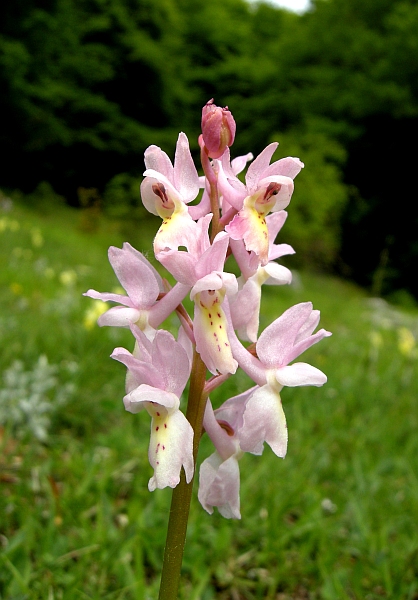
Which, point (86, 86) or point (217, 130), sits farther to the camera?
point (86, 86)

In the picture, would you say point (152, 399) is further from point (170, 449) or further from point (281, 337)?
point (281, 337)

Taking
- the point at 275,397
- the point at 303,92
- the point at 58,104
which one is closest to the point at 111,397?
the point at 275,397

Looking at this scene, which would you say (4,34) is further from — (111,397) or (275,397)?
(275,397)

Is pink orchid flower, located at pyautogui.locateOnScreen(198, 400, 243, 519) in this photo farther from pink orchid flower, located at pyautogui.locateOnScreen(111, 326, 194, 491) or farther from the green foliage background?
the green foliage background

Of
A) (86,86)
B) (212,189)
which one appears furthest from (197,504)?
(86,86)

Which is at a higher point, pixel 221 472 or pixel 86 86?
pixel 86 86

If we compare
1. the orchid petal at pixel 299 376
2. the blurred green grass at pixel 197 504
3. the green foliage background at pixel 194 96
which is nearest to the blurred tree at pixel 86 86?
the green foliage background at pixel 194 96
